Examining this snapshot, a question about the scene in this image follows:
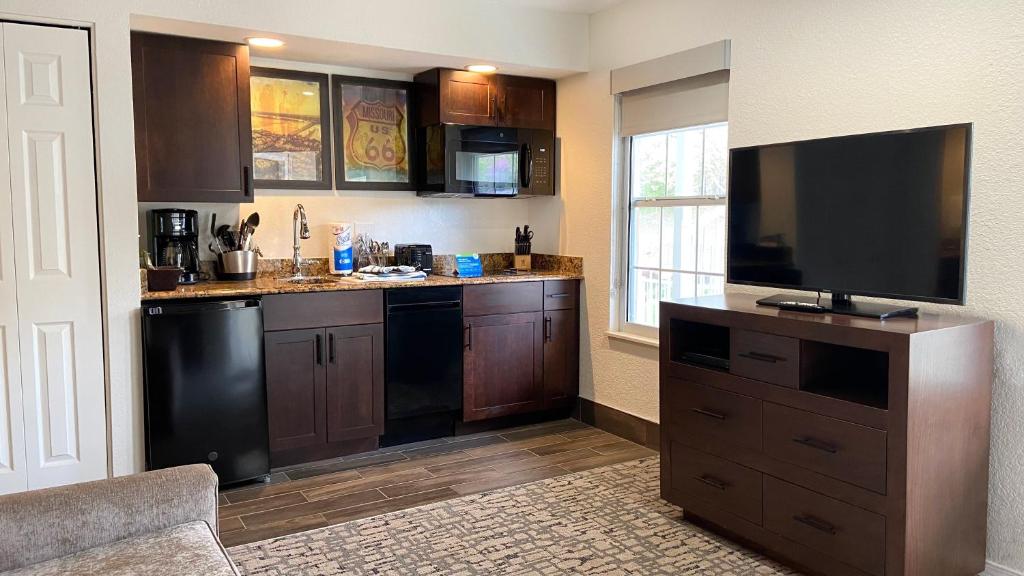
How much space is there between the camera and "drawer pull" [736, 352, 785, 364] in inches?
108

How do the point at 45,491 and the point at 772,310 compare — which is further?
the point at 772,310

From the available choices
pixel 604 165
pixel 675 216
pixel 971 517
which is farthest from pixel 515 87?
pixel 971 517

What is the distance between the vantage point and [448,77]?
14.6 feet

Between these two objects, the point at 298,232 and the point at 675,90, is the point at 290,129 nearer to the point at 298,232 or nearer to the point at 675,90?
the point at 298,232

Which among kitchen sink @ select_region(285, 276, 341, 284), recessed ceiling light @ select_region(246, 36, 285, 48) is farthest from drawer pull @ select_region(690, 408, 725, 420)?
recessed ceiling light @ select_region(246, 36, 285, 48)

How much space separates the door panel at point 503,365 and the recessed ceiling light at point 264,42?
1.78m

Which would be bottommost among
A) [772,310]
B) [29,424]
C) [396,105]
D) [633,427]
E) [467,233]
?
[633,427]

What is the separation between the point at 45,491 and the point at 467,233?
10.9 feet

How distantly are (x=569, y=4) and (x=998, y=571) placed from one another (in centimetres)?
341

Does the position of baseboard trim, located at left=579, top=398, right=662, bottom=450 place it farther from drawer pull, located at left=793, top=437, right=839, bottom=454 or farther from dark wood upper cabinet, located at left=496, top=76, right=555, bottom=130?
dark wood upper cabinet, located at left=496, top=76, right=555, bottom=130

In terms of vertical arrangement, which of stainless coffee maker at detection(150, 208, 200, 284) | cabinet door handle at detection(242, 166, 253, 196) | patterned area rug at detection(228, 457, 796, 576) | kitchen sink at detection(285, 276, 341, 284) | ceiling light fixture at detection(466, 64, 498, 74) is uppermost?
ceiling light fixture at detection(466, 64, 498, 74)

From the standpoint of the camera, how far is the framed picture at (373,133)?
175 inches

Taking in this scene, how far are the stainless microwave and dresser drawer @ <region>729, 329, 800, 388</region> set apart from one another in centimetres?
216

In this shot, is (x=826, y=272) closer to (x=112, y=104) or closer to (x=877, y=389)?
(x=877, y=389)
